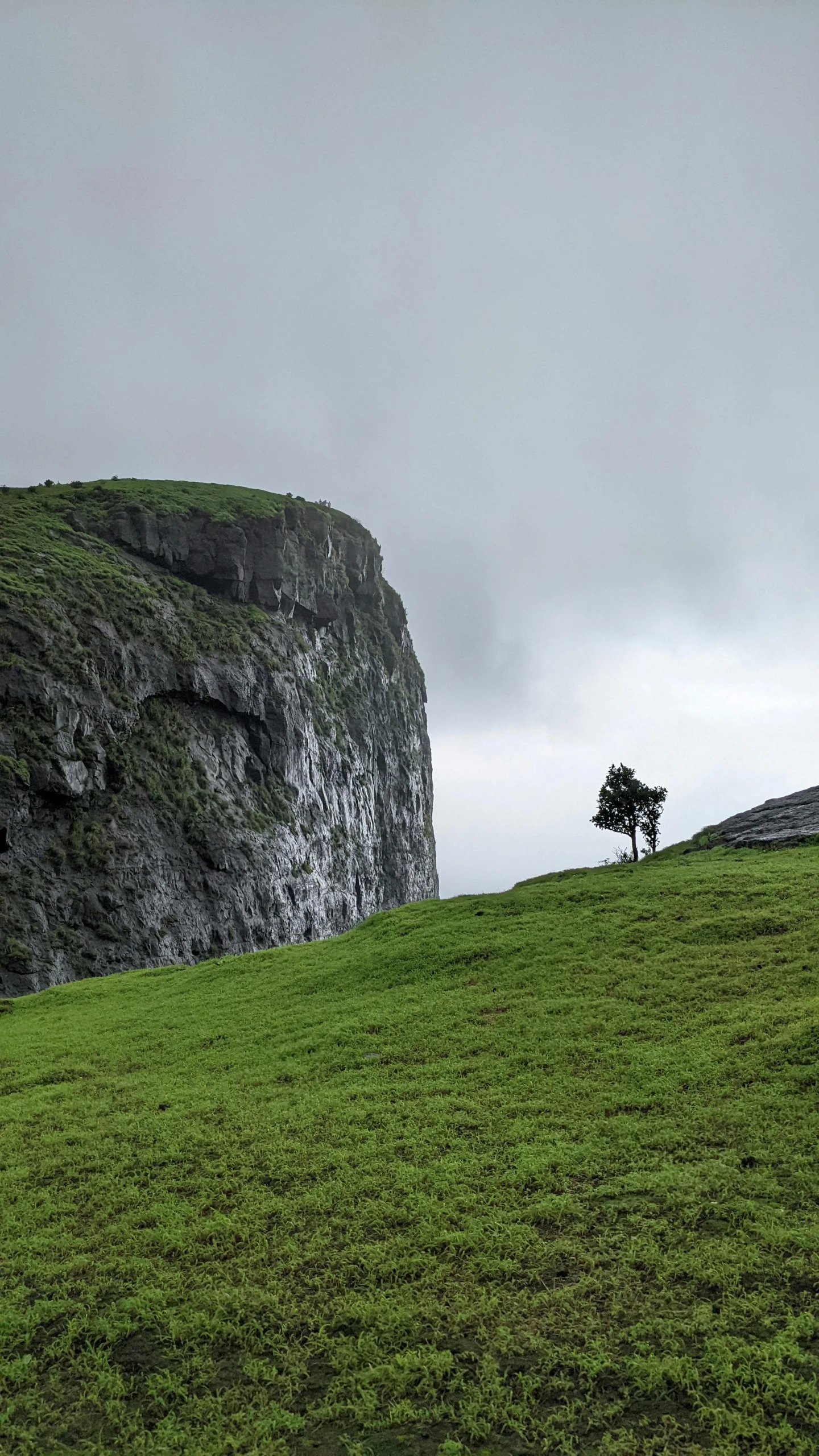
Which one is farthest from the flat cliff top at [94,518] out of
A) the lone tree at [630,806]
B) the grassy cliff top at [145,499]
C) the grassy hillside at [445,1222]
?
the grassy hillside at [445,1222]

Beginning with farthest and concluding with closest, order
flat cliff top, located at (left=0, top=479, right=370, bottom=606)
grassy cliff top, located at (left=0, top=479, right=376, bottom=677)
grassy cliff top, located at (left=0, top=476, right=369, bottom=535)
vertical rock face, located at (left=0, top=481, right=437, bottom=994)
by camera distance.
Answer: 1. grassy cliff top, located at (left=0, top=476, right=369, bottom=535)
2. flat cliff top, located at (left=0, top=479, right=370, bottom=606)
3. grassy cliff top, located at (left=0, top=479, right=376, bottom=677)
4. vertical rock face, located at (left=0, top=481, right=437, bottom=994)

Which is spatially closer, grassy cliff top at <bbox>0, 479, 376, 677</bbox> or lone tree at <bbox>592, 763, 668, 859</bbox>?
lone tree at <bbox>592, 763, 668, 859</bbox>

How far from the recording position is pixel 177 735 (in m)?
72.1

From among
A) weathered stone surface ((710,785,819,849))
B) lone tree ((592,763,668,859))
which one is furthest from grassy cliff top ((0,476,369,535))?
weathered stone surface ((710,785,819,849))

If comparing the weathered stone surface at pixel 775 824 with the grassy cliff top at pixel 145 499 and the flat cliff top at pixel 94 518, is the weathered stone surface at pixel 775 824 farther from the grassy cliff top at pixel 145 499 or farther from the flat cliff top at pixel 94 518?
the grassy cliff top at pixel 145 499

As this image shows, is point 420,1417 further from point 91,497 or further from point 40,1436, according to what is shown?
point 91,497

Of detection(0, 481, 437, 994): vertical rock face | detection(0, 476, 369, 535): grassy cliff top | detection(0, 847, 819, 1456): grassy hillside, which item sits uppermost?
detection(0, 476, 369, 535): grassy cliff top

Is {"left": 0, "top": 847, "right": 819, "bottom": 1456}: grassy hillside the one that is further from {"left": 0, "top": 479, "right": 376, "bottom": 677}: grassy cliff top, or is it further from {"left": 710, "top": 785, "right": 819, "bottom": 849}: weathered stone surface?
{"left": 0, "top": 479, "right": 376, "bottom": 677}: grassy cliff top

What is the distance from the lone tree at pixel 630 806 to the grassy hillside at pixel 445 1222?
72.9 ft

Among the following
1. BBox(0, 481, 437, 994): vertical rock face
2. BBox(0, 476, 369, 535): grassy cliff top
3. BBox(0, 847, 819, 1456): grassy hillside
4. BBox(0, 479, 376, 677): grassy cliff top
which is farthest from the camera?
BBox(0, 476, 369, 535): grassy cliff top

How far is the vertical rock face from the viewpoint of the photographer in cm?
5556

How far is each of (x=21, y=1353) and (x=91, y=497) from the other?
9652cm

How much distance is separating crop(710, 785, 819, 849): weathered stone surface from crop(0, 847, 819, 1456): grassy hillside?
989cm

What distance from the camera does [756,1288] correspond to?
7012 mm
